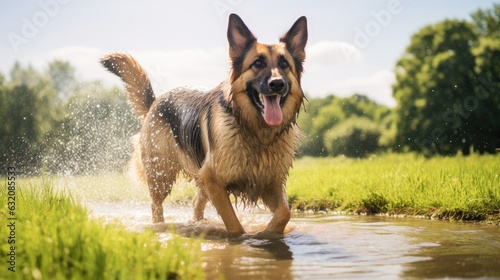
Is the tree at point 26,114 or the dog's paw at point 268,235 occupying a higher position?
the tree at point 26,114

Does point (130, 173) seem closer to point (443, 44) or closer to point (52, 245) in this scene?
point (52, 245)

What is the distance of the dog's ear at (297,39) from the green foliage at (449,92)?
24304 millimetres

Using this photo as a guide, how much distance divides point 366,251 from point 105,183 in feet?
33.8

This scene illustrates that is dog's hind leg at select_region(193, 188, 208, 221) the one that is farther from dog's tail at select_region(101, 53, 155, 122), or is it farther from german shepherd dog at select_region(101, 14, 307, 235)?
dog's tail at select_region(101, 53, 155, 122)

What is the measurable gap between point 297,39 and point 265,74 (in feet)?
2.43

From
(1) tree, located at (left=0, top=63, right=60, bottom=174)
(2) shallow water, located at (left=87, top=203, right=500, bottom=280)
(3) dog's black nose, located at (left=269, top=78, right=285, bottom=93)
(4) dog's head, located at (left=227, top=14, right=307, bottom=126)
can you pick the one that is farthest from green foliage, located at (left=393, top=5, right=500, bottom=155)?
(3) dog's black nose, located at (left=269, top=78, right=285, bottom=93)

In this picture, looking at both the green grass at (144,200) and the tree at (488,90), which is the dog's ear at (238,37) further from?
the tree at (488,90)

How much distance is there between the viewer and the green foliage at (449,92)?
30.7 meters

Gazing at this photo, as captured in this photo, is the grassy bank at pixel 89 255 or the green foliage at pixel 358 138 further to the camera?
the green foliage at pixel 358 138

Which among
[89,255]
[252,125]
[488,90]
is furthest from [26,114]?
[89,255]

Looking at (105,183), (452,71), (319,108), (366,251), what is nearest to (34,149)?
(105,183)

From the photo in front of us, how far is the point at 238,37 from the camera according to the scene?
572 cm

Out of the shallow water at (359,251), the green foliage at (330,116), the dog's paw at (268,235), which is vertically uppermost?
the green foliage at (330,116)

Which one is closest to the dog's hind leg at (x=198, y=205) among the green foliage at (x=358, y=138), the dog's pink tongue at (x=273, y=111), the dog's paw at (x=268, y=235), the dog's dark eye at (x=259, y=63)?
the dog's paw at (x=268, y=235)
